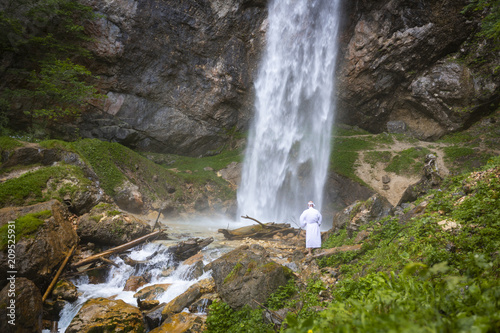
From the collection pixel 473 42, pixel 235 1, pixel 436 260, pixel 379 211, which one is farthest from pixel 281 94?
pixel 436 260

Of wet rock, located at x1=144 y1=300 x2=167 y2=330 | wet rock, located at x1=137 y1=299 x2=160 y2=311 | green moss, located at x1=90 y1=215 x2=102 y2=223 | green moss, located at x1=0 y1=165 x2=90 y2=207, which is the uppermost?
green moss, located at x1=0 y1=165 x2=90 y2=207

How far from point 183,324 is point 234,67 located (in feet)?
76.6

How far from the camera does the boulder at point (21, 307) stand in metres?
4.43

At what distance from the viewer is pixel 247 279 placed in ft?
17.0

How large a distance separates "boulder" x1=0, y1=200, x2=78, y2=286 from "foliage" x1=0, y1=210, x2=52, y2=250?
0.02m

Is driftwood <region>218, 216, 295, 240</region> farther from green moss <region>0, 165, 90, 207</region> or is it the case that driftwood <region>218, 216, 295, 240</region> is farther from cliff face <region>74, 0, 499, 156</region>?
cliff face <region>74, 0, 499, 156</region>

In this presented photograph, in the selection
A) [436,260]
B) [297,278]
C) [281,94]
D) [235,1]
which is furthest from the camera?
[281,94]

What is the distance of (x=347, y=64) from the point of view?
24.8 meters

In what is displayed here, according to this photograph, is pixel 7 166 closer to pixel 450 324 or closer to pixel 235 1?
pixel 450 324

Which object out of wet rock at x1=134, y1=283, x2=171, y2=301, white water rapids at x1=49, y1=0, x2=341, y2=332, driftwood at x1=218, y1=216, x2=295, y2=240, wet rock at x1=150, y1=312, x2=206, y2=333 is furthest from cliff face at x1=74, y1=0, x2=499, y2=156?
wet rock at x1=150, y1=312, x2=206, y2=333

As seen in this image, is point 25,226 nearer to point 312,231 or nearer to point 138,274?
point 138,274

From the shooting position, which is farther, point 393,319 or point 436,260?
point 436,260

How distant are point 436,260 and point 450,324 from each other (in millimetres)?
2066

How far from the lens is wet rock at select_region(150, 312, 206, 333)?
4.62 metres
